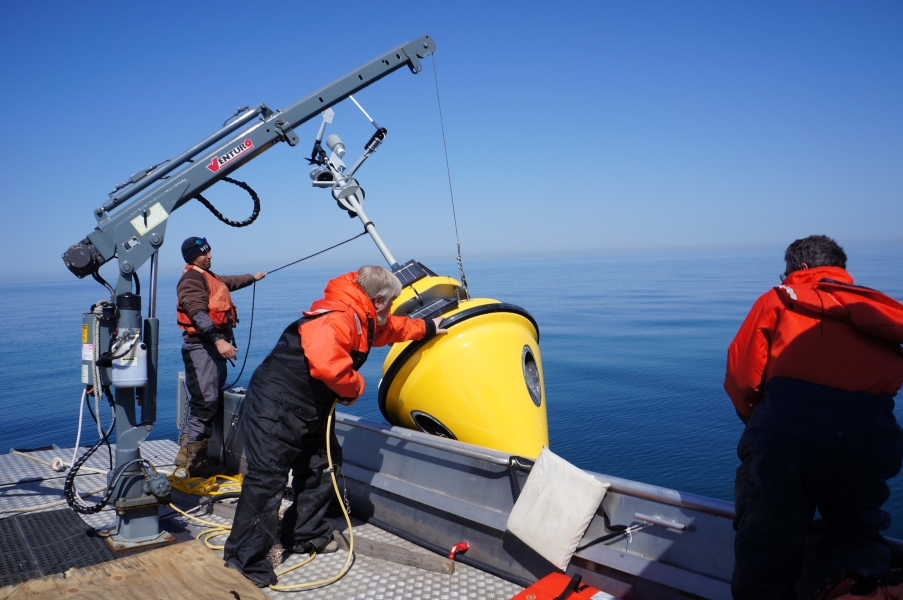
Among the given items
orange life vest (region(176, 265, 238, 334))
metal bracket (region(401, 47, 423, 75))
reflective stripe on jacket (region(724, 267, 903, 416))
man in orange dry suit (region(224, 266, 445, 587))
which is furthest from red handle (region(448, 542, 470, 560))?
metal bracket (region(401, 47, 423, 75))

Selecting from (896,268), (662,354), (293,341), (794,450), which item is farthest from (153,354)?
(896,268)

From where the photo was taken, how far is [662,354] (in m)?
8.56

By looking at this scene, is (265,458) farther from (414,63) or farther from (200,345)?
(414,63)

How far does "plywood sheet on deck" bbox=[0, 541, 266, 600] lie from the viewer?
2.03m

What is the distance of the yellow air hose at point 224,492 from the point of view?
259 cm

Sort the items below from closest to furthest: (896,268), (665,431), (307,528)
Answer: (307,528) → (665,431) → (896,268)

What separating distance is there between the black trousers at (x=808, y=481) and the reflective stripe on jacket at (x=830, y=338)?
1.9 inches

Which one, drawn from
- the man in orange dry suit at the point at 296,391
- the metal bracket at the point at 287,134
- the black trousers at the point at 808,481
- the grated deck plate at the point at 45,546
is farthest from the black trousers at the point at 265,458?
the black trousers at the point at 808,481

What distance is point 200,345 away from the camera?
3.81 metres

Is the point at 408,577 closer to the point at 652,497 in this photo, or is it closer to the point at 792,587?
the point at 652,497

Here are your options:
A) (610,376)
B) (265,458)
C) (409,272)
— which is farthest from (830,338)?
(610,376)

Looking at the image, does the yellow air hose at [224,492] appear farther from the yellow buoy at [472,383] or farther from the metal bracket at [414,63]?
the metal bracket at [414,63]

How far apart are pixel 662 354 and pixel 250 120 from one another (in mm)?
6907

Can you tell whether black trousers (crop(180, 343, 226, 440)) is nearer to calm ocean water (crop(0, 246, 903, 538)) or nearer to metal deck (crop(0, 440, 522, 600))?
metal deck (crop(0, 440, 522, 600))
